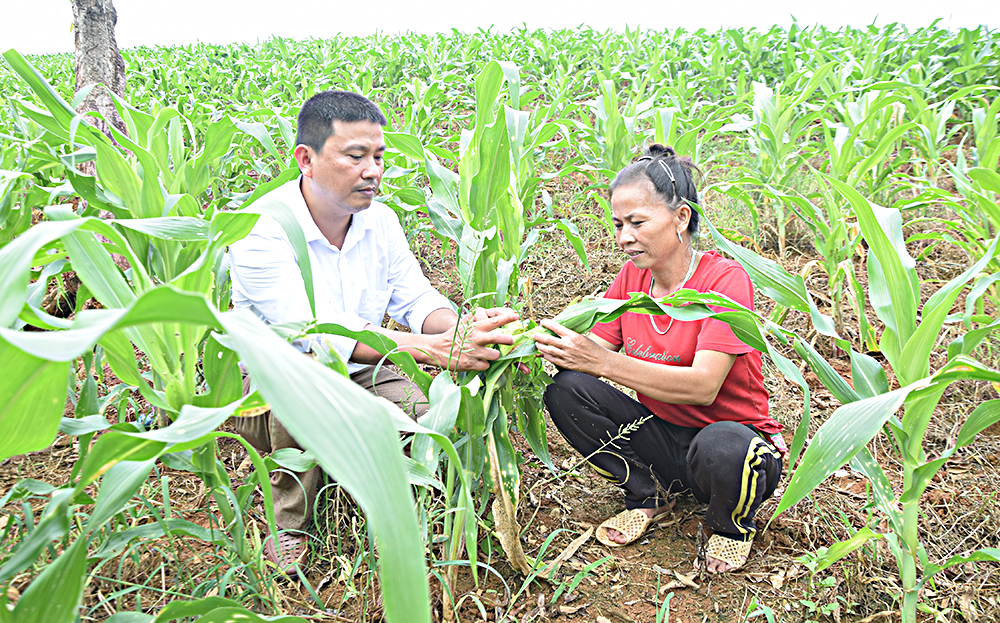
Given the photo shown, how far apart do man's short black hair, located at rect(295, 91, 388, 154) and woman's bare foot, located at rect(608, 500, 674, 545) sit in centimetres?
148

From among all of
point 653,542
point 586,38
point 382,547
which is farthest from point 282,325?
point 586,38

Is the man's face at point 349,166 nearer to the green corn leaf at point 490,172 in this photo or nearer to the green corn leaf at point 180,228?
the green corn leaf at point 490,172

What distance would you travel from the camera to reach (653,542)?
1919mm

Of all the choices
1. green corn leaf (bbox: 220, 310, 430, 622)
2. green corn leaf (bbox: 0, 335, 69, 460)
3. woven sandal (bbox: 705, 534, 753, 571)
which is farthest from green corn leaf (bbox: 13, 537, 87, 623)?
woven sandal (bbox: 705, 534, 753, 571)

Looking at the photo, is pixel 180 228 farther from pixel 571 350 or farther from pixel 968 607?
pixel 968 607

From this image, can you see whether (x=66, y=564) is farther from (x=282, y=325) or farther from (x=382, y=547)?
(x=382, y=547)

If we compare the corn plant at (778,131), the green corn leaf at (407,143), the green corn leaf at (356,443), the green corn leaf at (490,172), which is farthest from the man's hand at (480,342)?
the corn plant at (778,131)

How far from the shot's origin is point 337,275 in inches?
85.7

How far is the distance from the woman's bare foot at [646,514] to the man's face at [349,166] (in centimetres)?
127

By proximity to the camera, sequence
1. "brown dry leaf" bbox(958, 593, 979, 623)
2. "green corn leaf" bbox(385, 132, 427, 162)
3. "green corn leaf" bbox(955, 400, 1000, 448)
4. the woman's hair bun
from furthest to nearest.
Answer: "green corn leaf" bbox(385, 132, 427, 162), the woman's hair bun, "brown dry leaf" bbox(958, 593, 979, 623), "green corn leaf" bbox(955, 400, 1000, 448)

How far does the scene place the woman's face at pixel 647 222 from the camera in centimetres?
187

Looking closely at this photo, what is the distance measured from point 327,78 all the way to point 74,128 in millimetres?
5974

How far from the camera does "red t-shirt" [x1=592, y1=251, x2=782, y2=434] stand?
1.78m

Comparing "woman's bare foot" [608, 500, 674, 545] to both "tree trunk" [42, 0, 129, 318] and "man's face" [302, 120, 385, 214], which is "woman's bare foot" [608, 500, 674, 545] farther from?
"tree trunk" [42, 0, 129, 318]
